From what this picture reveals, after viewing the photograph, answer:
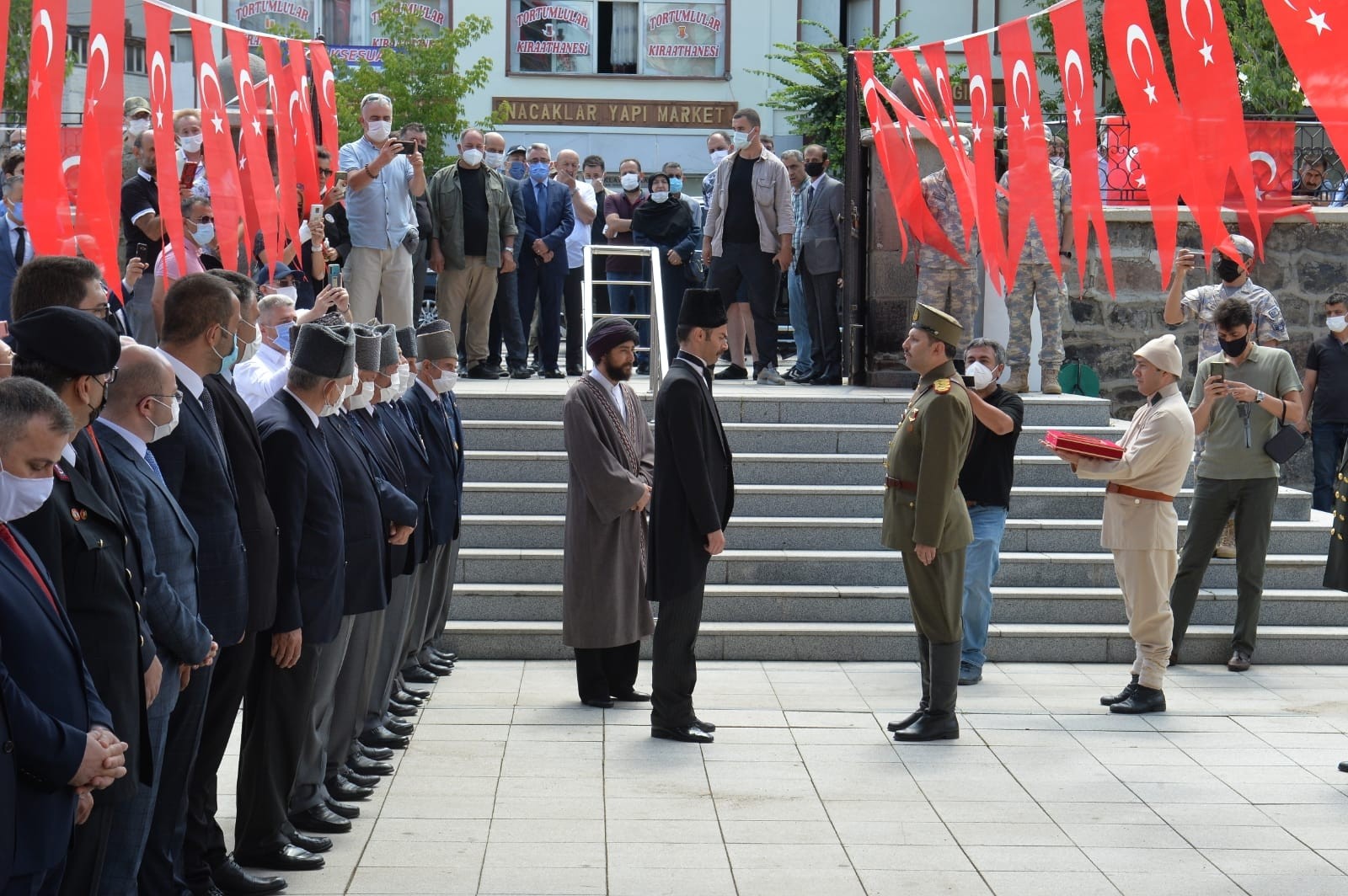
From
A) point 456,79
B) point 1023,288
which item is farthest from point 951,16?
point 1023,288

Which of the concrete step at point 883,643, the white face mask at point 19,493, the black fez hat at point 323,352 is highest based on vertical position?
the black fez hat at point 323,352

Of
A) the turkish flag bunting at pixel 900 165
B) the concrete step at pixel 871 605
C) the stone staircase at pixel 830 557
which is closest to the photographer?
the stone staircase at pixel 830 557

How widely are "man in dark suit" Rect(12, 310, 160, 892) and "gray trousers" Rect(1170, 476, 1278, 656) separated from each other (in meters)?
6.95

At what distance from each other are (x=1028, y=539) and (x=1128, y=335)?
5301mm

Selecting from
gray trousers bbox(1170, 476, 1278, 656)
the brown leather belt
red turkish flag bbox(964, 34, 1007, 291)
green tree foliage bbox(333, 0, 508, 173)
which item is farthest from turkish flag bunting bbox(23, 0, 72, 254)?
green tree foliage bbox(333, 0, 508, 173)

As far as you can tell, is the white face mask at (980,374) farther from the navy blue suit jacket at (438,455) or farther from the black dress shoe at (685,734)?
the navy blue suit jacket at (438,455)

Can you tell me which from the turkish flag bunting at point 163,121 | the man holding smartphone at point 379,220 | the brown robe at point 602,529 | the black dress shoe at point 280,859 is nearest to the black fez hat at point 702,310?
the brown robe at point 602,529

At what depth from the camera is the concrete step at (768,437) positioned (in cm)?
1162

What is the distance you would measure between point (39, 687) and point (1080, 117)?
6.56m

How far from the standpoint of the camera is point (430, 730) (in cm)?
779

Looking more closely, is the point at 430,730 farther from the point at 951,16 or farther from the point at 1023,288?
the point at 951,16

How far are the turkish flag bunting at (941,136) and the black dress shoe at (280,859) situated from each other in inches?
253

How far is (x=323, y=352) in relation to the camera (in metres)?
5.68

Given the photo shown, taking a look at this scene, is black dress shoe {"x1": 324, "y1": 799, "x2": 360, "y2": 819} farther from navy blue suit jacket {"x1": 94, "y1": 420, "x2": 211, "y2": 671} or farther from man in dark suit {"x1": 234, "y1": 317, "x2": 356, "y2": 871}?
navy blue suit jacket {"x1": 94, "y1": 420, "x2": 211, "y2": 671}
